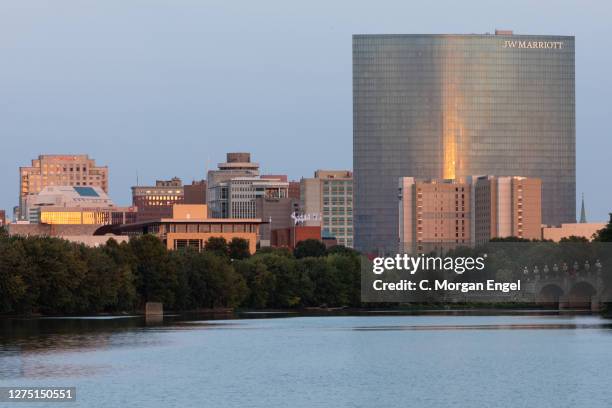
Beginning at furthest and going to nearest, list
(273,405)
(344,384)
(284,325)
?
(284,325), (344,384), (273,405)

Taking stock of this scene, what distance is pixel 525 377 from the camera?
361 ft

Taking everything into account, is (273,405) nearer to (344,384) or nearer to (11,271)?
(344,384)

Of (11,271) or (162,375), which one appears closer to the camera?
(162,375)

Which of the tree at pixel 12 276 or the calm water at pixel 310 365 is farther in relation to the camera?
the tree at pixel 12 276

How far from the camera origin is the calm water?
96562 mm

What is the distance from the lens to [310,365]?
120 m

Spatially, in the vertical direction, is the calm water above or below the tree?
→ below

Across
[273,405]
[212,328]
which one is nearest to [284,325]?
[212,328]

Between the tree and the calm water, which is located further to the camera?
the tree

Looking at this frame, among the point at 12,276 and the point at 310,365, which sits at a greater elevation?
the point at 12,276

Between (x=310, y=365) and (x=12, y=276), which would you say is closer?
(x=310, y=365)

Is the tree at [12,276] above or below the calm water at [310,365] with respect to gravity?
above

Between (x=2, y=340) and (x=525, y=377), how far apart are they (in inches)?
2006

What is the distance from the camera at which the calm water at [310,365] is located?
96562mm
